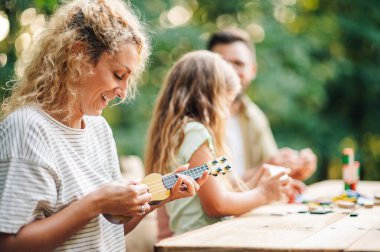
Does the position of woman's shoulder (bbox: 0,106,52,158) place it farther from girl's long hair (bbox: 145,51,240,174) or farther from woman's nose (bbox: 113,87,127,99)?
girl's long hair (bbox: 145,51,240,174)

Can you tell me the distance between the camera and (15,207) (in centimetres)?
171

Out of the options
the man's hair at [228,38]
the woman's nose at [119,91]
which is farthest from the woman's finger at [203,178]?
the man's hair at [228,38]

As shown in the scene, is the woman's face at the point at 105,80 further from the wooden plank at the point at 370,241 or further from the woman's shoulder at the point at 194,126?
the wooden plank at the point at 370,241

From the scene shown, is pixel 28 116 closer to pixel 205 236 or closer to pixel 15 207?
pixel 15 207

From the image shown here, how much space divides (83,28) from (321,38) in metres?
5.19

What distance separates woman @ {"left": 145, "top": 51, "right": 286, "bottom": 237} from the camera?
101 inches

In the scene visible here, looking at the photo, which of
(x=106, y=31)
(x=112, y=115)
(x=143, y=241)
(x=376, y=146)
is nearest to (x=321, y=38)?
(x=376, y=146)

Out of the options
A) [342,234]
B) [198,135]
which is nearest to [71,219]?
[342,234]

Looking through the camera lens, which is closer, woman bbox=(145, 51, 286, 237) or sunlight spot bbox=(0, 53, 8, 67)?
woman bbox=(145, 51, 286, 237)

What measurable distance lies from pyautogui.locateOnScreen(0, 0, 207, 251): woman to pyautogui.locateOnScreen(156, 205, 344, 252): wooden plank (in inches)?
6.3

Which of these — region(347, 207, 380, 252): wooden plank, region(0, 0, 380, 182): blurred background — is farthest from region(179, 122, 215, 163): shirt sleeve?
region(0, 0, 380, 182): blurred background

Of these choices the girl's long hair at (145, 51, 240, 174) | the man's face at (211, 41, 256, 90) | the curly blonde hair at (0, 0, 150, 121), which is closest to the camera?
the curly blonde hair at (0, 0, 150, 121)

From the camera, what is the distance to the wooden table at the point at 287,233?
5.91ft

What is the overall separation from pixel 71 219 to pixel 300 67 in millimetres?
4891
